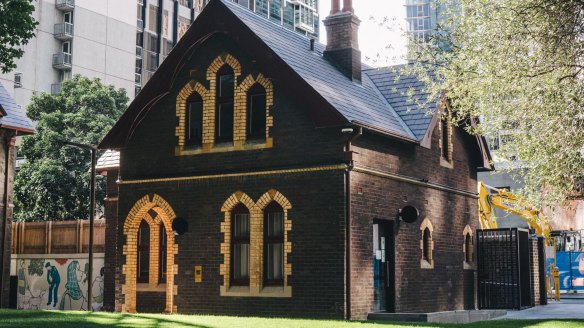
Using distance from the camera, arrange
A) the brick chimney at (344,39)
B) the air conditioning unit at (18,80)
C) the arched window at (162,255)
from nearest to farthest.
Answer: the arched window at (162,255), the brick chimney at (344,39), the air conditioning unit at (18,80)

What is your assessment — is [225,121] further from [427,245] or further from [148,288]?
[427,245]

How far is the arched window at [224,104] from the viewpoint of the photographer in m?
20.1

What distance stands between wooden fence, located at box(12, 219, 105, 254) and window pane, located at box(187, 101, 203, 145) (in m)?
11.4

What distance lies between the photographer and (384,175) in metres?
19.5

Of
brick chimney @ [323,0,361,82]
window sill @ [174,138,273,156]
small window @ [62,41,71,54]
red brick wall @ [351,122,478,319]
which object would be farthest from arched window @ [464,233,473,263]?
small window @ [62,41,71,54]

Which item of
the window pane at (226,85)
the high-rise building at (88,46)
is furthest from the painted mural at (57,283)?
the high-rise building at (88,46)

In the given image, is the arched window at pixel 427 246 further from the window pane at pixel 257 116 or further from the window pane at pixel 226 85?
the window pane at pixel 226 85

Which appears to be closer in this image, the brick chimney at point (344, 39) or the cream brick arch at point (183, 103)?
the cream brick arch at point (183, 103)

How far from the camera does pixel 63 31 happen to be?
179 feet

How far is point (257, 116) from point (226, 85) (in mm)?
1313

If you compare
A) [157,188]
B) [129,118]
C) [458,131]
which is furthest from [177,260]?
[458,131]

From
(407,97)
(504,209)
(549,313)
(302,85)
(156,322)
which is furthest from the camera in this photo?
(504,209)

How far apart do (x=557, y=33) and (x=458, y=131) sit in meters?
8.03

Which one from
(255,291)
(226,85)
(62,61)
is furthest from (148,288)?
(62,61)
